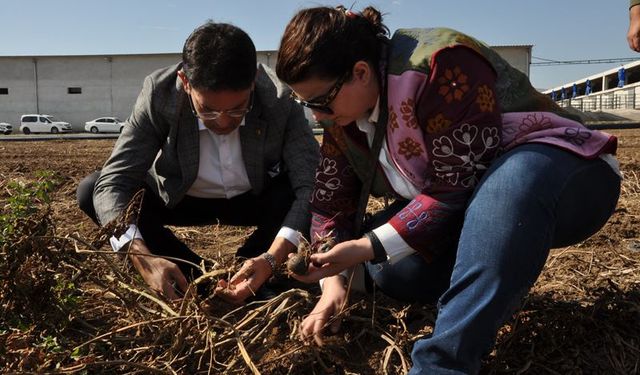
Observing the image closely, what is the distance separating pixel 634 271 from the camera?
8.23ft

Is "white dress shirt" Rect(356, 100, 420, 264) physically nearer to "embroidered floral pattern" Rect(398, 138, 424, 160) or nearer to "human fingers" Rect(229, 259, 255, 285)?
"embroidered floral pattern" Rect(398, 138, 424, 160)

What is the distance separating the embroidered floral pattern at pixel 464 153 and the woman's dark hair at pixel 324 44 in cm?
34

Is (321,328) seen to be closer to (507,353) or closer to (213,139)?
(507,353)

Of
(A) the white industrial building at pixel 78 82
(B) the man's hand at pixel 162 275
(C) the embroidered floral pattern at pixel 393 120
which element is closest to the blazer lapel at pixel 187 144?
(B) the man's hand at pixel 162 275

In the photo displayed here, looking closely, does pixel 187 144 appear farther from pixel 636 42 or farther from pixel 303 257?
pixel 636 42

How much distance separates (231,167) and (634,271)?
175 centimetres

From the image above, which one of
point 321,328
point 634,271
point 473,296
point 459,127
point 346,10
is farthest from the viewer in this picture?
point 634,271

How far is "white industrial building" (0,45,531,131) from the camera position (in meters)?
38.5

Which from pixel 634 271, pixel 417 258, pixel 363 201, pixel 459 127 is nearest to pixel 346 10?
pixel 459 127

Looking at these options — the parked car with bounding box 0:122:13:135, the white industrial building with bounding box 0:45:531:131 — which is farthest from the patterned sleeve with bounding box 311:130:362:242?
the white industrial building with bounding box 0:45:531:131

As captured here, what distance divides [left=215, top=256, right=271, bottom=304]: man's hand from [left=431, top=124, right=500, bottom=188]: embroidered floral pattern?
78cm

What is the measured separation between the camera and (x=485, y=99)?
1.66 metres

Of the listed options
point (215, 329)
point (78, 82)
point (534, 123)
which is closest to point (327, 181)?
point (215, 329)

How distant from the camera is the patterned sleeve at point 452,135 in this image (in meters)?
1.66
